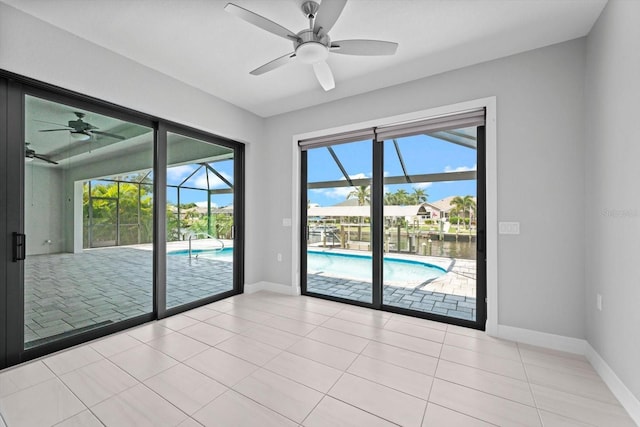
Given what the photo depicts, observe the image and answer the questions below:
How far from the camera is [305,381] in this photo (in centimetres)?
193

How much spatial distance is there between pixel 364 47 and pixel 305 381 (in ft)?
8.32

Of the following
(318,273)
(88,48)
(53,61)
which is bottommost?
(318,273)

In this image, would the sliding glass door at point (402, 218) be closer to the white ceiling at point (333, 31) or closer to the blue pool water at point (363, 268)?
the blue pool water at point (363, 268)

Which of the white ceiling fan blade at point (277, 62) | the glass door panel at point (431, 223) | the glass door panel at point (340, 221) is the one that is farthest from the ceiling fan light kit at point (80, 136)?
the glass door panel at point (431, 223)

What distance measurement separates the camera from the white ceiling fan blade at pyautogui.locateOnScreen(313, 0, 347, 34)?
1.69 metres

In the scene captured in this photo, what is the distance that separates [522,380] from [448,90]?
269 cm

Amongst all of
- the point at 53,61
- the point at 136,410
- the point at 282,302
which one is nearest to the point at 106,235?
the point at 53,61

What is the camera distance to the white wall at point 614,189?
164 centimetres

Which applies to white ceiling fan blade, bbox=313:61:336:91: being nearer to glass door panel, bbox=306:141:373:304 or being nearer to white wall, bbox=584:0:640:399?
glass door panel, bbox=306:141:373:304

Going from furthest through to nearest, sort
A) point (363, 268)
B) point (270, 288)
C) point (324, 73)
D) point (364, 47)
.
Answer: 1. point (270, 288)
2. point (363, 268)
3. point (324, 73)
4. point (364, 47)

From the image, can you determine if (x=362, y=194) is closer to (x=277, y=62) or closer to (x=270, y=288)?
(x=277, y=62)

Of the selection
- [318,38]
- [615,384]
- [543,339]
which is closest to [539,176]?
[543,339]

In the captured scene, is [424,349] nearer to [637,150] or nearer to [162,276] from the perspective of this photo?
[637,150]

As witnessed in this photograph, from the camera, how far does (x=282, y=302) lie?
367cm
